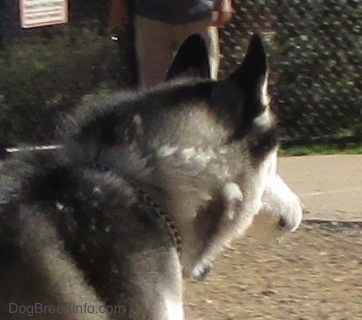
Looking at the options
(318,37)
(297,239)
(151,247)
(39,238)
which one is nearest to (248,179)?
(151,247)

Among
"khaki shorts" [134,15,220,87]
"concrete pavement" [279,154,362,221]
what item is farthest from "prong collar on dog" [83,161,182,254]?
"concrete pavement" [279,154,362,221]

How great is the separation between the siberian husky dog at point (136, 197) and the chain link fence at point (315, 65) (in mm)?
5798

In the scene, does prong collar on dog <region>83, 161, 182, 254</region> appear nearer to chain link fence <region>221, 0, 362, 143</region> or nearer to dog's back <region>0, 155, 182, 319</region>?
dog's back <region>0, 155, 182, 319</region>

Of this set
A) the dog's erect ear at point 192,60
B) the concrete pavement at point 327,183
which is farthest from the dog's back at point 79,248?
the concrete pavement at point 327,183

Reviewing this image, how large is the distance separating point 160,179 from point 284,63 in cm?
632

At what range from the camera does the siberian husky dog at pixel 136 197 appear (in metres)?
3.27

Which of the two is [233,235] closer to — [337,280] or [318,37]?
[337,280]

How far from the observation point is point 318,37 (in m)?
9.76

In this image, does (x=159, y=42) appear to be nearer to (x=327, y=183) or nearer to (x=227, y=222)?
(x=327, y=183)

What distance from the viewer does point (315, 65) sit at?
9781 mm

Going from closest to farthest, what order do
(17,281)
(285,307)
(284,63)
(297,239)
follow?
(17,281), (285,307), (297,239), (284,63)

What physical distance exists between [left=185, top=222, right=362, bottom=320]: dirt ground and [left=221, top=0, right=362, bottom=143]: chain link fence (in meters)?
3.09

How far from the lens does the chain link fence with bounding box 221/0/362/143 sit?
9.59 meters

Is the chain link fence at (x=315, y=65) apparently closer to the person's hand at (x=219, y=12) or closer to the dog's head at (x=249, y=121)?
the person's hand at (x=219, y=12)
